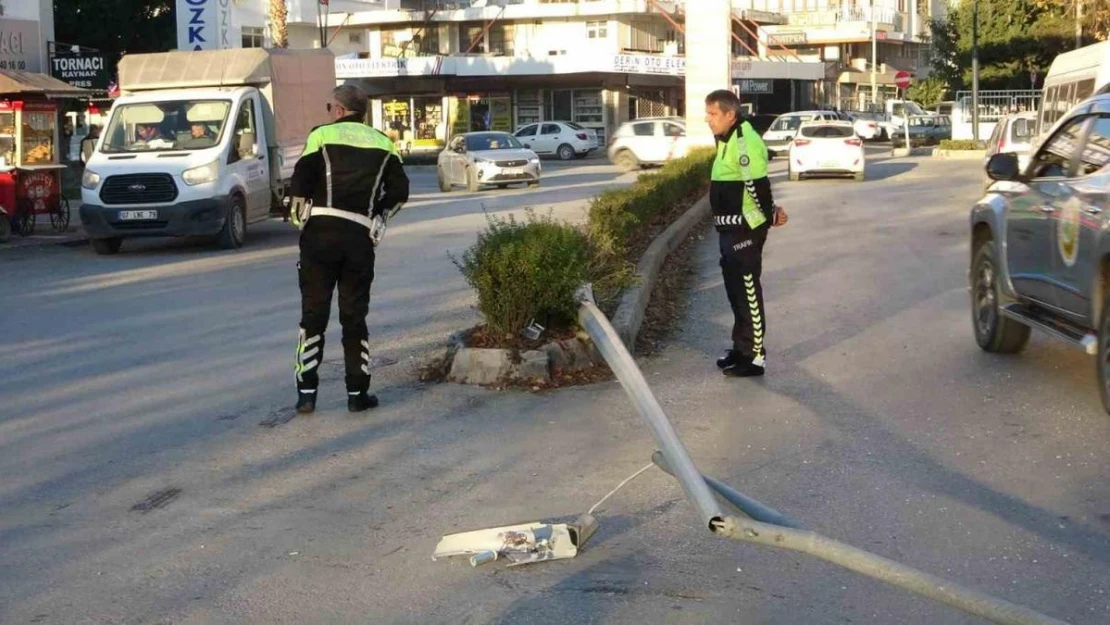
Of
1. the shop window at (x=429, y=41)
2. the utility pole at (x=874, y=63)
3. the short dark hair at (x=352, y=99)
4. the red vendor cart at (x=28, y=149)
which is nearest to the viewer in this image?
the short dark hair at (x=352, y=99)

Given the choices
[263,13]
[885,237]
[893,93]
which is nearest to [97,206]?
[885,237]

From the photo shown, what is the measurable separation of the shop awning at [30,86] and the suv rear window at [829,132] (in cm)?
1758

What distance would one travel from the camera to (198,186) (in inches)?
750

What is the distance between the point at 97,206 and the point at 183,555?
46.0 ft

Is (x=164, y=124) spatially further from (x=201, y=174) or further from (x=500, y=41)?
(x=500, y=41)

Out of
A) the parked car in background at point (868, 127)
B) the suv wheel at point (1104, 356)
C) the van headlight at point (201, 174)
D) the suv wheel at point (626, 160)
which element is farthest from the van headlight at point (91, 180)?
the parked car in background at point (868, 127)

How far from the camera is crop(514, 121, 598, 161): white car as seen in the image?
182ft

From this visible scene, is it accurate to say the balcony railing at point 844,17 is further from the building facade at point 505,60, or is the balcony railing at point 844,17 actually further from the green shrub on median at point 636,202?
the green shrub on median at point 636,202

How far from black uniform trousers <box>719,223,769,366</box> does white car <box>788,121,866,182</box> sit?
24.5 m

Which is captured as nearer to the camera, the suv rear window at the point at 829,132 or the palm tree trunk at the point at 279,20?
the suv rear window at the point at 829,132

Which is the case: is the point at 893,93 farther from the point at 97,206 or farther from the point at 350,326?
the point at 350,326

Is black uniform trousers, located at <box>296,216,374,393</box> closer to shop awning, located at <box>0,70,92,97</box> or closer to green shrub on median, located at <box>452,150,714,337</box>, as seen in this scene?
green shrub on median, located at <box>452,150,714,337</box>

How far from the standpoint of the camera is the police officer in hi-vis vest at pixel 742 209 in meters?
9.49

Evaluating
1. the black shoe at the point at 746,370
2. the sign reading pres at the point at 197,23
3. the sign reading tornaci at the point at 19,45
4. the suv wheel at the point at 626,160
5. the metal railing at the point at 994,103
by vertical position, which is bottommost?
the black shoe at the point at 746,370
